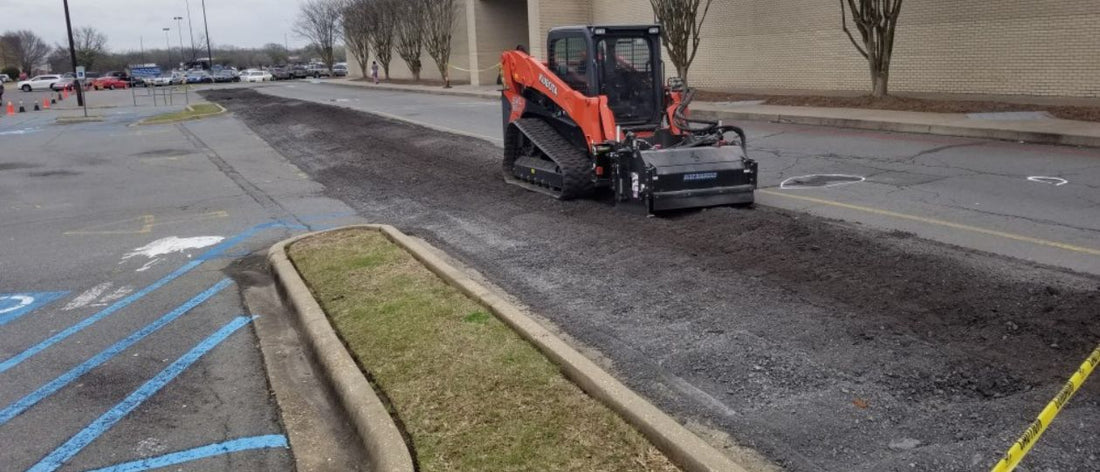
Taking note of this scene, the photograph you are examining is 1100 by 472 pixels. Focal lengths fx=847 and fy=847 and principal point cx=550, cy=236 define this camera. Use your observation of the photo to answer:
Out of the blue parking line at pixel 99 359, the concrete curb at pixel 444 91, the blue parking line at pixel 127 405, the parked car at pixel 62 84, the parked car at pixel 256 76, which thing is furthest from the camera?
the parked car at pixel 256 76

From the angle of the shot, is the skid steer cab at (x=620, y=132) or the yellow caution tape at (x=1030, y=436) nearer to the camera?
the yellow caution tape at (x=1030, y=436)

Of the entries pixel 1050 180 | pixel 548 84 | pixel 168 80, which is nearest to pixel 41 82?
pixel 168 80

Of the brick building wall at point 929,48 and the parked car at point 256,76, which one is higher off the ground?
the parked car at point 256,76

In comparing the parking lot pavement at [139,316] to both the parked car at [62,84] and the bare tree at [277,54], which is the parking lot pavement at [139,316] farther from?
the bare tree at [277,54]

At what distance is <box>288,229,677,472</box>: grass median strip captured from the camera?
4.11m

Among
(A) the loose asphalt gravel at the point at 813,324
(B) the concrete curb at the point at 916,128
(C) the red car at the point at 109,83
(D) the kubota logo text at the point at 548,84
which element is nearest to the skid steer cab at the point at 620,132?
(D) the kubota logo text at the point at 548,84

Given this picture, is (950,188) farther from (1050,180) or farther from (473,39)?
(473,39)

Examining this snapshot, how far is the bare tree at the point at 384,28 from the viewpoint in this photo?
182 ft

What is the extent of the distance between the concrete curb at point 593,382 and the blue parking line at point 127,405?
2.30 feet

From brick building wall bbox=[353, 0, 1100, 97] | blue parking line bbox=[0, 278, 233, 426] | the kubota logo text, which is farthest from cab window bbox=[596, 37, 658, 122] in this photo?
brick building wall bbox=[353, 0, 1100, 97]

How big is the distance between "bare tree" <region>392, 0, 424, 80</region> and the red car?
1294 inches

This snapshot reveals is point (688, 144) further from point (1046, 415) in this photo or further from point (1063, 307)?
point (1046, 415)

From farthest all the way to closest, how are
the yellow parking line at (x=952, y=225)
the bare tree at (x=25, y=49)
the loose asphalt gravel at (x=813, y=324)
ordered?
the bare tree at (x=25, y=49) < the yellow parking line at (x=952, y=225) < the loose asphalt gravel at (x=813, y=324)

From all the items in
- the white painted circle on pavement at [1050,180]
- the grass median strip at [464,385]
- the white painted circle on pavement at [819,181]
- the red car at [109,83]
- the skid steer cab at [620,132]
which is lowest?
the grass median strip at [464,385]
